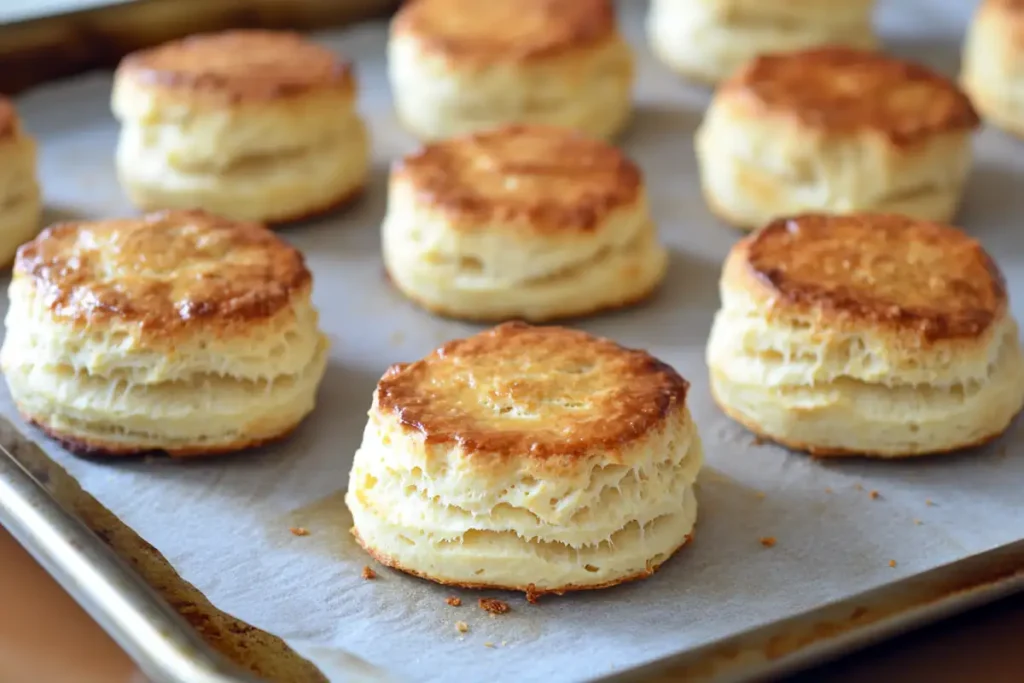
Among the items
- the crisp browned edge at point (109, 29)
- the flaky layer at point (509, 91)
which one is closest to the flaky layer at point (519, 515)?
the flaky layer at point (509, 91)

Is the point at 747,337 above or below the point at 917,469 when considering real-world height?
above

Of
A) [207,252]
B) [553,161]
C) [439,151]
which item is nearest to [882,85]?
[553,161]

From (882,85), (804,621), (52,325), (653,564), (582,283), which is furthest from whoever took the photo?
(882,85)

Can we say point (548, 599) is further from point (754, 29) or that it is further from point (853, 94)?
point (754, 29)

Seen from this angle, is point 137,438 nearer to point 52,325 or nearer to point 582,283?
point 52,325

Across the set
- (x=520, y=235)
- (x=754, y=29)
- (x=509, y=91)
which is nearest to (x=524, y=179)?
(x=520, y=235)

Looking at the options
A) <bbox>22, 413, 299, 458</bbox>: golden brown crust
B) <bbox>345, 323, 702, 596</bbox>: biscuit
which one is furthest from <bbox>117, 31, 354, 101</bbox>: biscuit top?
<bbox>345, 323, 702, 596</bbox>: biscuit
